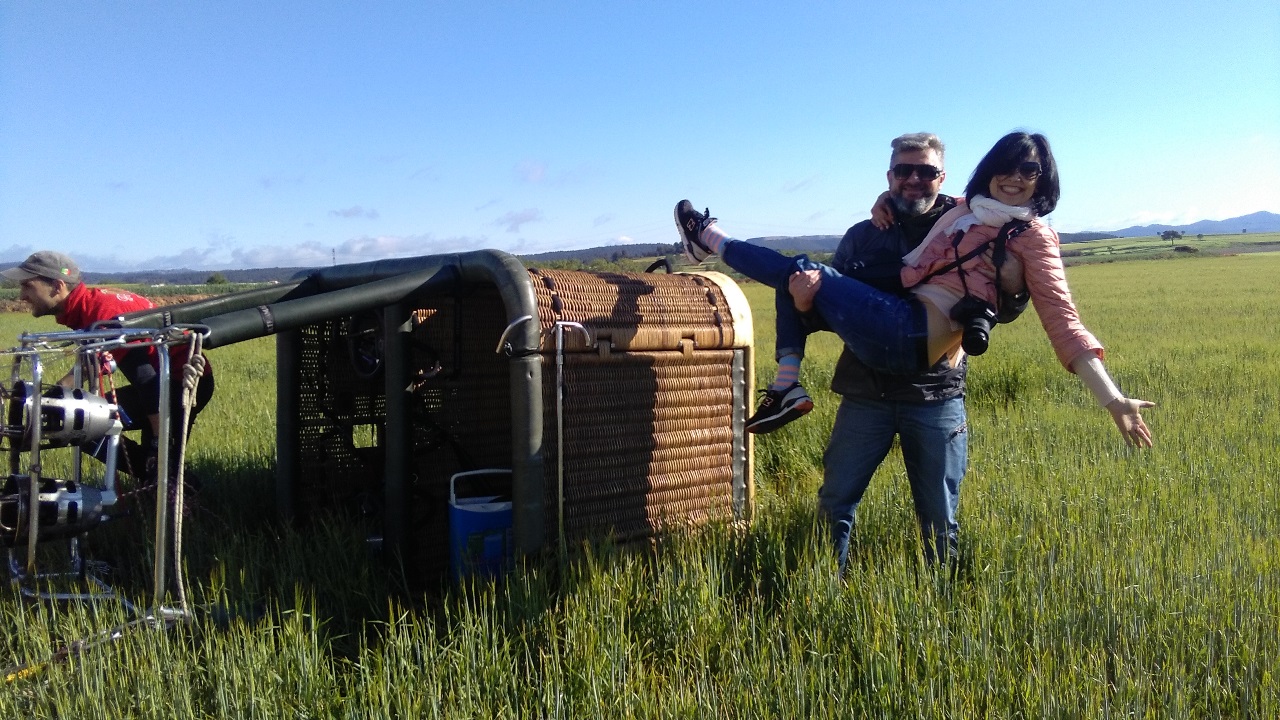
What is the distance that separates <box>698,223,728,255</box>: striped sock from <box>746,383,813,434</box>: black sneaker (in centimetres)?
63

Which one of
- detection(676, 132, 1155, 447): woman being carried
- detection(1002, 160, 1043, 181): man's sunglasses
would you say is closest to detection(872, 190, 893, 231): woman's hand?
detection(676, 132, 1155, 447): woman being carried

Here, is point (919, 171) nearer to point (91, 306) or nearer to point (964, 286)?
point (964, 286)

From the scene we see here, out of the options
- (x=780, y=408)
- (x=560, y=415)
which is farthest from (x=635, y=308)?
(x=780, y=408)

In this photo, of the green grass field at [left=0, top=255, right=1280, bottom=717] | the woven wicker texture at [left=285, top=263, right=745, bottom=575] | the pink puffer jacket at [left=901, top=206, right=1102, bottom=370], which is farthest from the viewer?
the woven wicker texture at [left=285, top=263, right=745, bottom=575]

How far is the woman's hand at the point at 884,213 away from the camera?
3.39m

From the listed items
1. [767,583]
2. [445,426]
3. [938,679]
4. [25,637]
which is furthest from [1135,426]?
[25,637]

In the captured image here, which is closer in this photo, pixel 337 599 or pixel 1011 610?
pixel 1011 610

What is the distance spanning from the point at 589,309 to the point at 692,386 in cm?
63

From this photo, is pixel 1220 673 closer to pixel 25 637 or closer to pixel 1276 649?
pixel 1276 649

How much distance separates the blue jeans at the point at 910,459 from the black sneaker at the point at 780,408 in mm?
205

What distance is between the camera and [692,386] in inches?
150

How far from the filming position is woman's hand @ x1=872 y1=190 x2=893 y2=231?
3.39 m

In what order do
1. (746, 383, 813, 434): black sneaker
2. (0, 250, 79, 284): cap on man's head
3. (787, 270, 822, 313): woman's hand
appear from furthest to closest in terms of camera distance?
1. (0, 250, 79, 284): cap on man's head
2. (746, 383, 813, 434): black sneaker
3. (787, 270, 822, 313): woman's hand

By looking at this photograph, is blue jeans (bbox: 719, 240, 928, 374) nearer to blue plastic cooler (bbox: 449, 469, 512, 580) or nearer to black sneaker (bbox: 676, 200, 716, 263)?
black sneaker (bbox: 676, 200, 716, 263)
